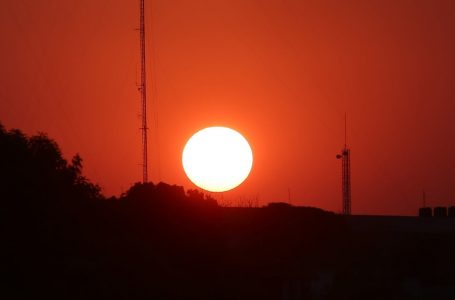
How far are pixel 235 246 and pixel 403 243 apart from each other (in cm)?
1634

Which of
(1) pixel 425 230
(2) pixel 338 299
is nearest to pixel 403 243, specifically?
(1) pixel 425 230

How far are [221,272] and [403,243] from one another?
26205mm

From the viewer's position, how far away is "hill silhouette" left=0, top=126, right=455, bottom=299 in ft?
100

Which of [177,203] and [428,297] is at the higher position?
[177,203]

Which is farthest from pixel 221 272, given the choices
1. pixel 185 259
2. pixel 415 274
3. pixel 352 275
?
pixel 415 274

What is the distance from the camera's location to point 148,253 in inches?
1368

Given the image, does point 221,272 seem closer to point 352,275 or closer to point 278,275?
point 278,275

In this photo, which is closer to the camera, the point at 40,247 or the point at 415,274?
the point at 40,247

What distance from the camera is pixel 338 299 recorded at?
44.1 m

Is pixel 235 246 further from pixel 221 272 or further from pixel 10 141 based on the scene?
pixel 10 141

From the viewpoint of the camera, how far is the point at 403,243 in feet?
203

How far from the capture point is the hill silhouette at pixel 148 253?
100ft

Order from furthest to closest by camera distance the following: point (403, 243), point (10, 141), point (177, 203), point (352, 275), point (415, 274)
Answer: point (403, 243) → point (415, 274) → point (352, 275) → point (177, 203) → point (10, 141)

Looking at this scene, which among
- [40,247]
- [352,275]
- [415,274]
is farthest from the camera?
[415,274]
